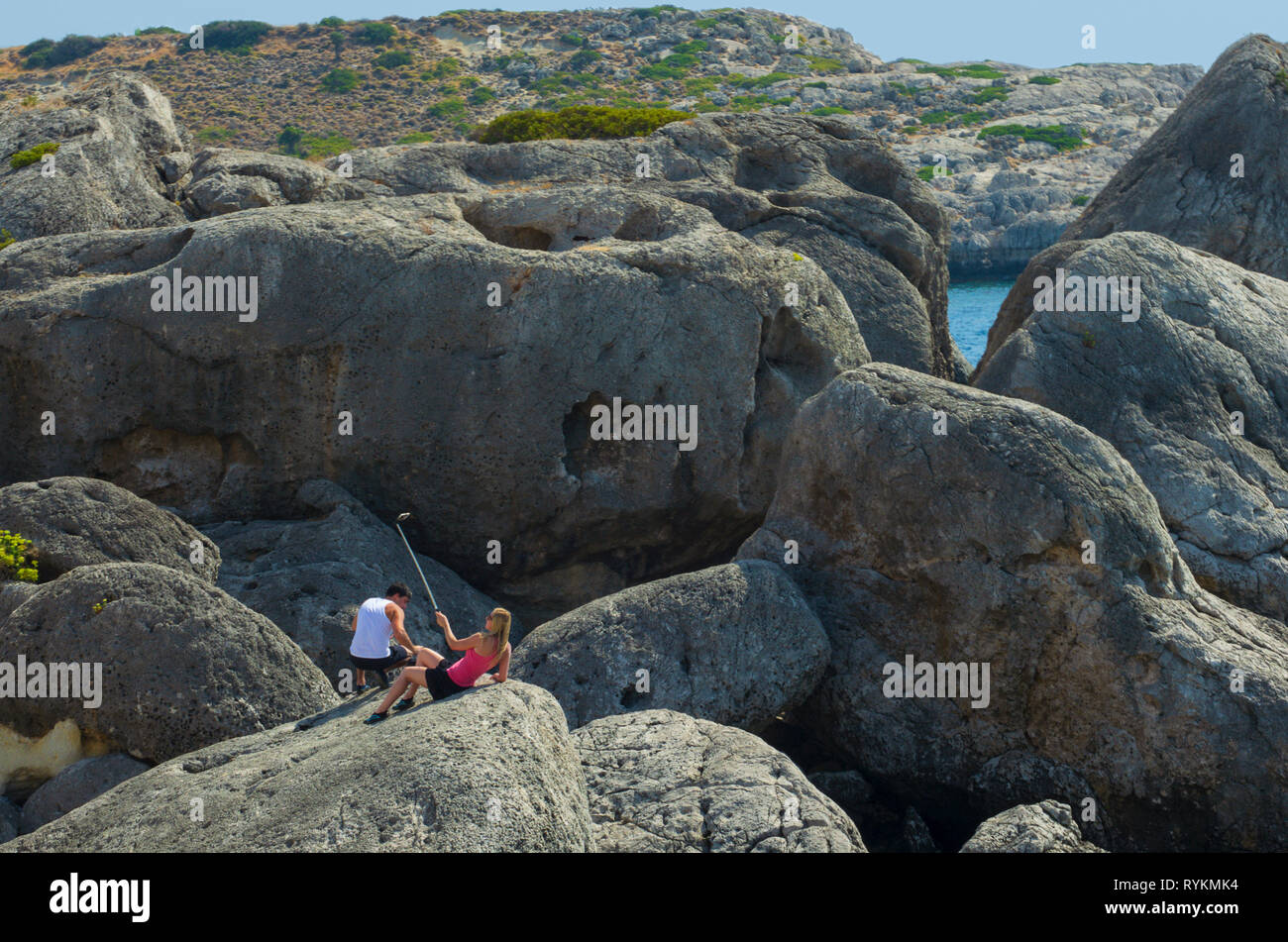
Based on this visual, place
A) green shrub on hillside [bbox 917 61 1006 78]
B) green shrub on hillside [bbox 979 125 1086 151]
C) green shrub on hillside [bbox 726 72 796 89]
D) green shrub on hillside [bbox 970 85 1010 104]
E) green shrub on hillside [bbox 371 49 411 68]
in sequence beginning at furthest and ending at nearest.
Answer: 1. green shrub on hillside [bbox 917 61 1006 78]
2. green shrub on hillside [bbox 970 85 1010 104]
3. green shrub on hillside [bbox 726 72 796 89]
4. green shrub on hillside [bbox 371 49 411 68]
5. green shrub on hillside [bbox 979 125 1086 151]

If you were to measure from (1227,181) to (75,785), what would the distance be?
21.9m

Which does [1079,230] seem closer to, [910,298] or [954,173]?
[910,298]

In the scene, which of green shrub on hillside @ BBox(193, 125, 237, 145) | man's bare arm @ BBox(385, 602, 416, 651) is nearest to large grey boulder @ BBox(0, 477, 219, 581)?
man's bare arm @ BBox(385, 602, 416, 651)

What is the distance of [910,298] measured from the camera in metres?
22.1

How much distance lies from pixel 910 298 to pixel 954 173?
5412 centimetres

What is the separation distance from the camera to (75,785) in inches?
455

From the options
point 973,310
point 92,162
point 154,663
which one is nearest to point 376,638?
point 154,663

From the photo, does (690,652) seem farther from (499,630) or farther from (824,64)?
(824,64)

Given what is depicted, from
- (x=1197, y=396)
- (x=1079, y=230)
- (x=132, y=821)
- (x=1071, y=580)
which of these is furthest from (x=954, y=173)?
(x=132, y=821)

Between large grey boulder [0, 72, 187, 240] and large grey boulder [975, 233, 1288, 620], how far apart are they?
14247 mm

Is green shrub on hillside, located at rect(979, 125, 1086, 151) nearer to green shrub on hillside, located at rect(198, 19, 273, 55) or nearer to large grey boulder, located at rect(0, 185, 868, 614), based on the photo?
green shrub on hillside, located at rect(198, 19, 273, 55)

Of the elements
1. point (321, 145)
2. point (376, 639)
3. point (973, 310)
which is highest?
point (321, 145)

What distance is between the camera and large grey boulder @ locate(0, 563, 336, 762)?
11719 mm

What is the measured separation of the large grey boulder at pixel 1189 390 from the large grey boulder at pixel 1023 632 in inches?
72.2
